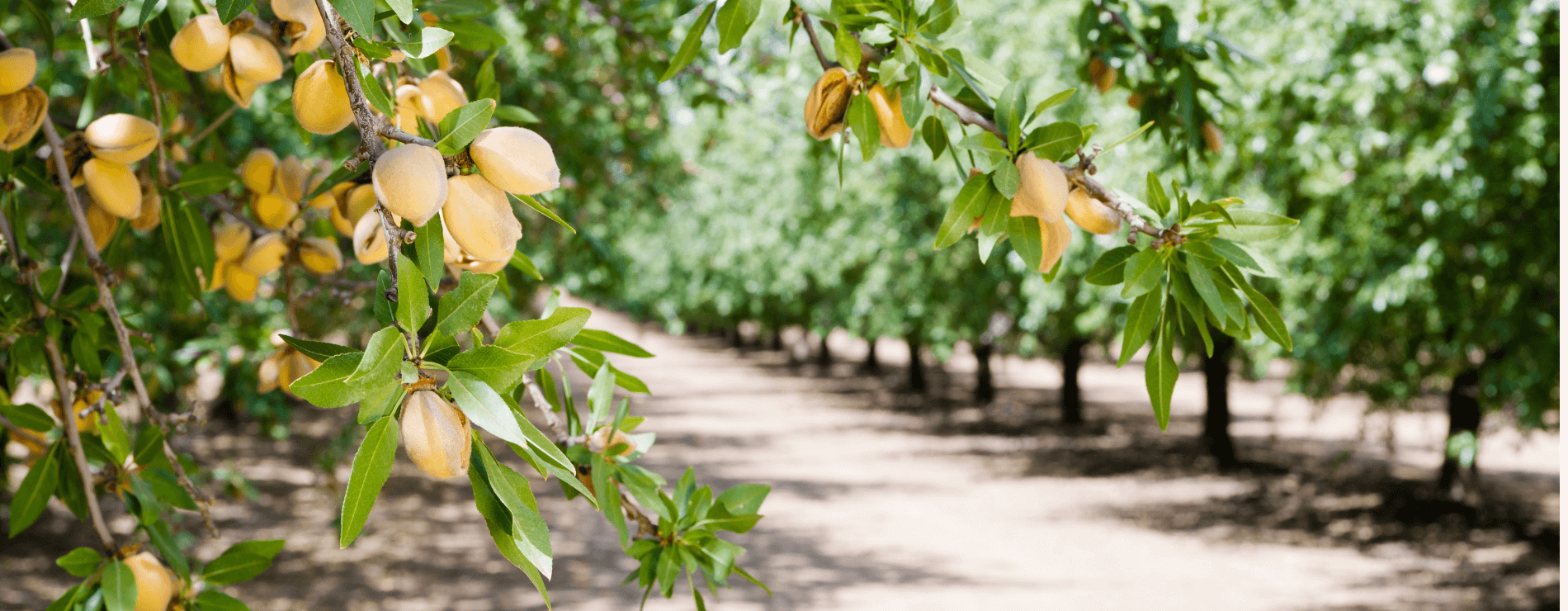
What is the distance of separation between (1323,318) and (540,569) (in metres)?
6.41

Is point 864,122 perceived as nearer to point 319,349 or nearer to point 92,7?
point 319,349

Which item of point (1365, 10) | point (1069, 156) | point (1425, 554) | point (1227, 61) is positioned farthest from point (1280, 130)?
point (1069, 156)

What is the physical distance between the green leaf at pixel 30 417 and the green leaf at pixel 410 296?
0.92 m

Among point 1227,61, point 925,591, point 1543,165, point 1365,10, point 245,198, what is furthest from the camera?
point 925,591

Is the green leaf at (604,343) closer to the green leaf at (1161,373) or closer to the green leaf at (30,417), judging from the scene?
the green leaf at (1161,373)

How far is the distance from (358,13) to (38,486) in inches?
36.9

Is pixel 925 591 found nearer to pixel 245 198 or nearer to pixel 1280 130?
pixel 1280 130

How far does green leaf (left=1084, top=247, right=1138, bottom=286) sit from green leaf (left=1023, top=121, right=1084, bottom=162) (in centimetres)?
13

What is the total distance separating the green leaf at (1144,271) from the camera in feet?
3.17

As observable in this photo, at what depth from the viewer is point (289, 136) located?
377 centimetres

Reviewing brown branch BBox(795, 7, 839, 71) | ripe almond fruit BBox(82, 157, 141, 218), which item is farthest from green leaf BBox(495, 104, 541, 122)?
ripe almond fruit BBox(82, 157, 141, 218)

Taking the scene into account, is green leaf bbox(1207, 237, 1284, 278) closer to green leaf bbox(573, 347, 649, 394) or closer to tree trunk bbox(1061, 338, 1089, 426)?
green leaf bbox(573, 347, 649, 394)

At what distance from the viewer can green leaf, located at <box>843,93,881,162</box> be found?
1.01m

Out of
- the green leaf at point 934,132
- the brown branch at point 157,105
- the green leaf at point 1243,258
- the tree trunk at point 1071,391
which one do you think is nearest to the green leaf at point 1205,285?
the green leaf at point 1243,258
